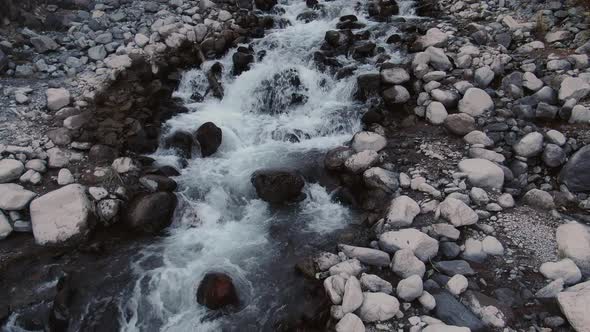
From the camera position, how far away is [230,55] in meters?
8.27

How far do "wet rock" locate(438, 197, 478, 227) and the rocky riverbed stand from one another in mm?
22

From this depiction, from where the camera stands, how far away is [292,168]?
6160 mm

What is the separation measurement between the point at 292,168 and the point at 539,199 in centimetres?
314

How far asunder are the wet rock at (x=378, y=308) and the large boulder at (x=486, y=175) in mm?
2103

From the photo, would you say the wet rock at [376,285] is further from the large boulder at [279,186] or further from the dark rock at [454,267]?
the large boulder at [279,186]

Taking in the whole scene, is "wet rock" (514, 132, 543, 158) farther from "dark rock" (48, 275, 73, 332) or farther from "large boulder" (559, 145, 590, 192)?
"dark rock" (48, 275, 73, 332)

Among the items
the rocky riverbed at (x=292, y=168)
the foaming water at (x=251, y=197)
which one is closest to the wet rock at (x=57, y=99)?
the rocky riverbed at (x=292, y=168)

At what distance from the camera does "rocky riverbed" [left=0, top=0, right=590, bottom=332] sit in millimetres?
4211

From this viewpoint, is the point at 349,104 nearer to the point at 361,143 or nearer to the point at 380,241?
the point at 361,143

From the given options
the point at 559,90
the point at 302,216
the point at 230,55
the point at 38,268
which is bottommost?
the point at 302,216

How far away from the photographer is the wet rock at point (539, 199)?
4.91 meters

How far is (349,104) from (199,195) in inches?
119

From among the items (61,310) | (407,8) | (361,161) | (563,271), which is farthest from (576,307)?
(407,8)

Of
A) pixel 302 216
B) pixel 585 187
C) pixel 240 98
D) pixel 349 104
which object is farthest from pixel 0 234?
pixel 585 187
